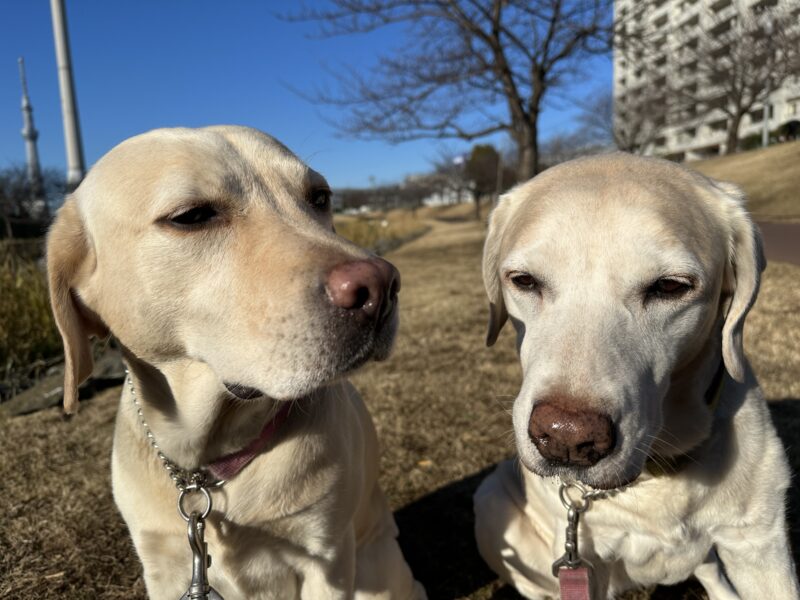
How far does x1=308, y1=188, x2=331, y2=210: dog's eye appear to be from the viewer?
6.41 ft

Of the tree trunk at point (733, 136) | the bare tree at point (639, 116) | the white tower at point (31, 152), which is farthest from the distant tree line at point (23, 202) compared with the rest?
the tree trunk at point (733, 136)

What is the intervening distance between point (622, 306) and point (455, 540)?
1701 millimetres

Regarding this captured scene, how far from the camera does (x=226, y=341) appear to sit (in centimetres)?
152

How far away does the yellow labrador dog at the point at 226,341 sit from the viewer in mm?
1458

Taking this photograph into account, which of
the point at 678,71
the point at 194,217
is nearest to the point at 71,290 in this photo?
the point at 194,217

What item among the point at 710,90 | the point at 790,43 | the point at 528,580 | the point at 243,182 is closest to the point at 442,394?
the point at 528,580

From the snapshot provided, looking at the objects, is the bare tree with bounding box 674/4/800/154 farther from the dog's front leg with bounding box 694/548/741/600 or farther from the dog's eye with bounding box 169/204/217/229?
the dog's eye with bounding box 169/204/217/229

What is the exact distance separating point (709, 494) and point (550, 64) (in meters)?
13.0

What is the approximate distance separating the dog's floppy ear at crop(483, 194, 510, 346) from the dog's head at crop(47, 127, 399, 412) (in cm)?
74

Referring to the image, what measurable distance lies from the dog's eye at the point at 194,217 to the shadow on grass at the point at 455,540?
1870 millimetres

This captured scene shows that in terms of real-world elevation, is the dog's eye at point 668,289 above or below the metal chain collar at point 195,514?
above

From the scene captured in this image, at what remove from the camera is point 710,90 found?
3206cm

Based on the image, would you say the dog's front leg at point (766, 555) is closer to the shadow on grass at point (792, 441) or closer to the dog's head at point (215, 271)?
the shadow on grass at point (792, 441)

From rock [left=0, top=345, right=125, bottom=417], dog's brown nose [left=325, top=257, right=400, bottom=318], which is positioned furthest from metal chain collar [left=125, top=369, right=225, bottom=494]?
rock [left=0, top=345, right=125, bottom=417]
